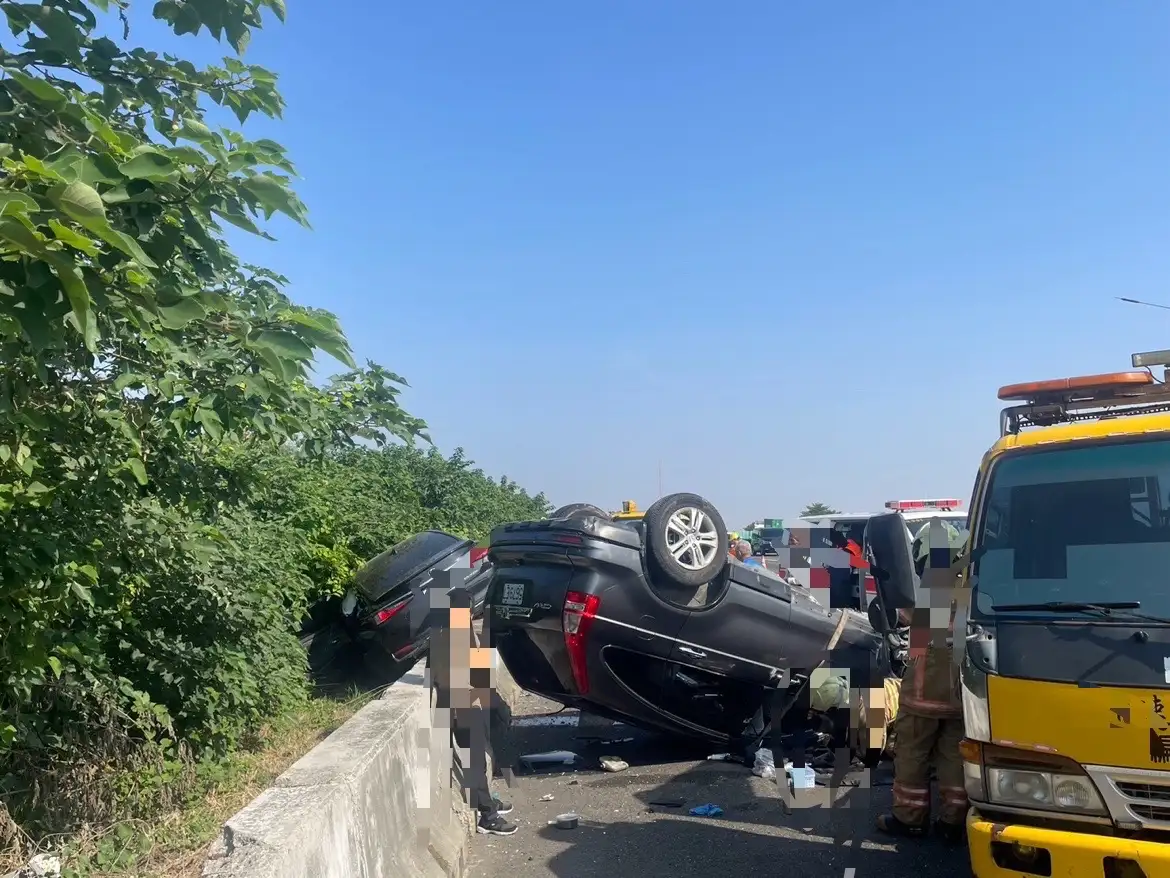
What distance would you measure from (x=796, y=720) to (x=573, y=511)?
2538 millimetres

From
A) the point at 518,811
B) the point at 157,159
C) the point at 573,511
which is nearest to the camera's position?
the point at 157,159

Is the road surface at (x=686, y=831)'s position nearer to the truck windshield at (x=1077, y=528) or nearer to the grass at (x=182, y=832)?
the grass at (x=182, y=832)

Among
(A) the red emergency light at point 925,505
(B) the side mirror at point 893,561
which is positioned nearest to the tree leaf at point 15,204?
(B) the side mirror at point 893,561

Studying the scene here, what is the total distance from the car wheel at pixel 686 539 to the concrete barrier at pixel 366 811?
1.86 m

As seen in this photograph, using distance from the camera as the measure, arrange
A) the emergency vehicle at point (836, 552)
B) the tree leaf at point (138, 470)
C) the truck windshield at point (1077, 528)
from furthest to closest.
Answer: the emergency vehicle at point (836, 552), the truck windshield at point (1077, 528), the tree leaf at point (138, 470)

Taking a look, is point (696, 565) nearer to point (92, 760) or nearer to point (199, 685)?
point (199, 685)

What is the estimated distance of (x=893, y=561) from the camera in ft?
15.3

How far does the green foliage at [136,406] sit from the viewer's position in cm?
278

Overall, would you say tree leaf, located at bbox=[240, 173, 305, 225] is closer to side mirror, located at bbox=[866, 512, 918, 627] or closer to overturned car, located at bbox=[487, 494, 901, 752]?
side mirror, located at bbox=[866, 512, 918, 627]

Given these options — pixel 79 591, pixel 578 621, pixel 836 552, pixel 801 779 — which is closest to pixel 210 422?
pixel 79 591

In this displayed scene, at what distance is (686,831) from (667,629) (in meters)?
1.37

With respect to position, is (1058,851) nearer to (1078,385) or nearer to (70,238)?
(1078,385)

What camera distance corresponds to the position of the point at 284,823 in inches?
123

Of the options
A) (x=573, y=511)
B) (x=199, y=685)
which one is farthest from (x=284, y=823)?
(x=573, y=511)
